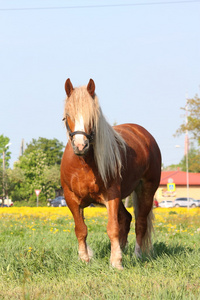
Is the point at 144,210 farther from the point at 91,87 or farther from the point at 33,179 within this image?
the point at 33,179

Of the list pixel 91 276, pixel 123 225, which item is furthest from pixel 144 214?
pixel 91 276

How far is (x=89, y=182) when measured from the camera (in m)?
6.17

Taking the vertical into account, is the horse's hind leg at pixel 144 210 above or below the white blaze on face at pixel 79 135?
below

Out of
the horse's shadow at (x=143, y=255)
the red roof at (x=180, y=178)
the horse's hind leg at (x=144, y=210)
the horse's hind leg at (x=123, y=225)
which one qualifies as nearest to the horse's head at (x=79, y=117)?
the horse's shadow at (x=143, y=255)

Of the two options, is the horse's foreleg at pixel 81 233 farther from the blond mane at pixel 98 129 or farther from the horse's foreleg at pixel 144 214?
the horse's foreleg at pixel 144 214

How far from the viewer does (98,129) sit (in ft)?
19.8

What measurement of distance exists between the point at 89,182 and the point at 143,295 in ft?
6.68

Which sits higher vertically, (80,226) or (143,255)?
(80,226)

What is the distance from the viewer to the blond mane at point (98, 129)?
5777mm

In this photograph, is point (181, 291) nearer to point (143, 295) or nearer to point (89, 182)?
point (143, 295)

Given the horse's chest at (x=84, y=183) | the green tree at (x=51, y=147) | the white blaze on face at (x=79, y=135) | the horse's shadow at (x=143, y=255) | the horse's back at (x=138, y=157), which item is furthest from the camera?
the green tree at (x=51, y=147)

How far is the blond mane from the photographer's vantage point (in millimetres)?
5777

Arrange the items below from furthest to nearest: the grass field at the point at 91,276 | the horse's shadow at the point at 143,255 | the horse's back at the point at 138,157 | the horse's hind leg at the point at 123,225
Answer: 1. the horse's hind leg at the point at 123,225
2. the horse's back at the point at 138,157
3. the horse's shadow at the point at 143,255
4. the grass field at the point at 91,276

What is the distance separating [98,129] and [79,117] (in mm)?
384
